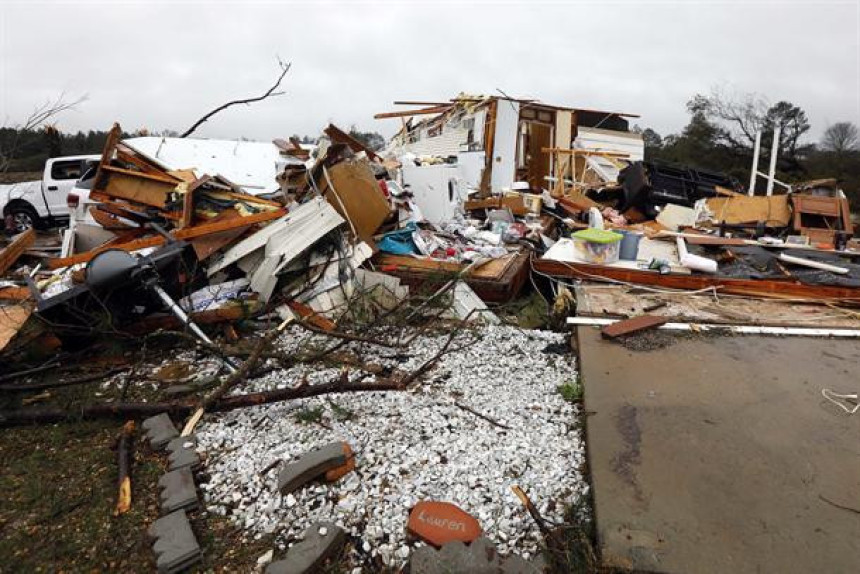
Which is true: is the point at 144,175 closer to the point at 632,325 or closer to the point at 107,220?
the point at 107,220

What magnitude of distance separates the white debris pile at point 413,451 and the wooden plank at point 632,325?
1.22 feet

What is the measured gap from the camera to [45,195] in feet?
35.4

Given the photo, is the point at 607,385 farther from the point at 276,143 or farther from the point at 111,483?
the point at 276,143

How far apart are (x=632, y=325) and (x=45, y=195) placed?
42.0 ft

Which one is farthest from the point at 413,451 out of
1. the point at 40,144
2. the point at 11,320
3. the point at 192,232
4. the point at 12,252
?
the point at 40,144

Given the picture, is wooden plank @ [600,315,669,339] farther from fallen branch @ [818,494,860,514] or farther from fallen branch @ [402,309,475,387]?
fallen branch @ [818,494,860,514]

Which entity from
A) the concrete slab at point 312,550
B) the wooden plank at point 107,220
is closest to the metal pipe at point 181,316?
the concrete slab at point 312,550

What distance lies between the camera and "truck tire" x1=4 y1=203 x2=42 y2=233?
10.8 metres

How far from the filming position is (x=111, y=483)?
2498 millimetres

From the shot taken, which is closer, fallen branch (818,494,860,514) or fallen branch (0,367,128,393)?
fallen branch (818,494,860,514)

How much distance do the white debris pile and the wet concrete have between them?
0.25 m

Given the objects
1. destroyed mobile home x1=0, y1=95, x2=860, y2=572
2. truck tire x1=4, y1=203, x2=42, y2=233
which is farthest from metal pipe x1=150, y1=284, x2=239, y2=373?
truck tire x1=4, y1=203, x2=42, y2=233

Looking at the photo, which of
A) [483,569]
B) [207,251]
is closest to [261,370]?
[207,251]

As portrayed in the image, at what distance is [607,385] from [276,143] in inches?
313
